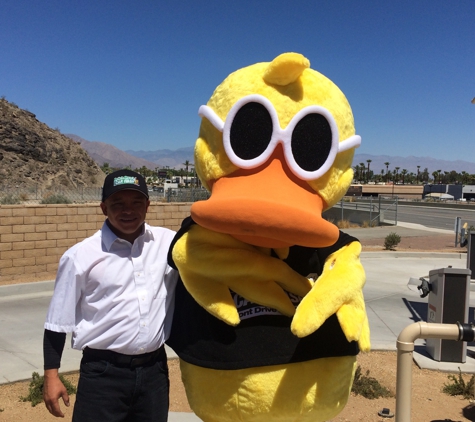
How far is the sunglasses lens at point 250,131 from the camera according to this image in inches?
68.1

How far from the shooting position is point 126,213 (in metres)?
2.33

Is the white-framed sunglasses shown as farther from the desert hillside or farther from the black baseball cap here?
the desert hillside

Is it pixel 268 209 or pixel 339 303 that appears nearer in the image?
pixel 268 209

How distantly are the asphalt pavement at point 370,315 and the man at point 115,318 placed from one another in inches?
56.5

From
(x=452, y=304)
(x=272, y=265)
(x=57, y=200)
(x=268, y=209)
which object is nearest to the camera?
(x=268, y=209)

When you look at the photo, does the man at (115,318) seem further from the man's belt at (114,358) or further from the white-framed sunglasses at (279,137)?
the white-framed sunglasses at (279,137)

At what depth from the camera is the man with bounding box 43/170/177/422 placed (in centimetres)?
221

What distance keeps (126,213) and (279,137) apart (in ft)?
3.33

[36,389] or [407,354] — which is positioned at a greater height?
[407,354]

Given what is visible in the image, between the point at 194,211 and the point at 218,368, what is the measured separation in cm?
65

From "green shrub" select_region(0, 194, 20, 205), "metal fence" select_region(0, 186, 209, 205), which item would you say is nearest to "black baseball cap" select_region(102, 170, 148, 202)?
"metal fence" select_region(0, 186, 209, 205)

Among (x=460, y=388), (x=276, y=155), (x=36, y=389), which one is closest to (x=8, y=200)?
(x=36, y=389)

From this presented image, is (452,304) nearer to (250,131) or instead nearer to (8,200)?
(250,131)

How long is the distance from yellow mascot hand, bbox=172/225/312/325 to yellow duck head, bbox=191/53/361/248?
7 cm
